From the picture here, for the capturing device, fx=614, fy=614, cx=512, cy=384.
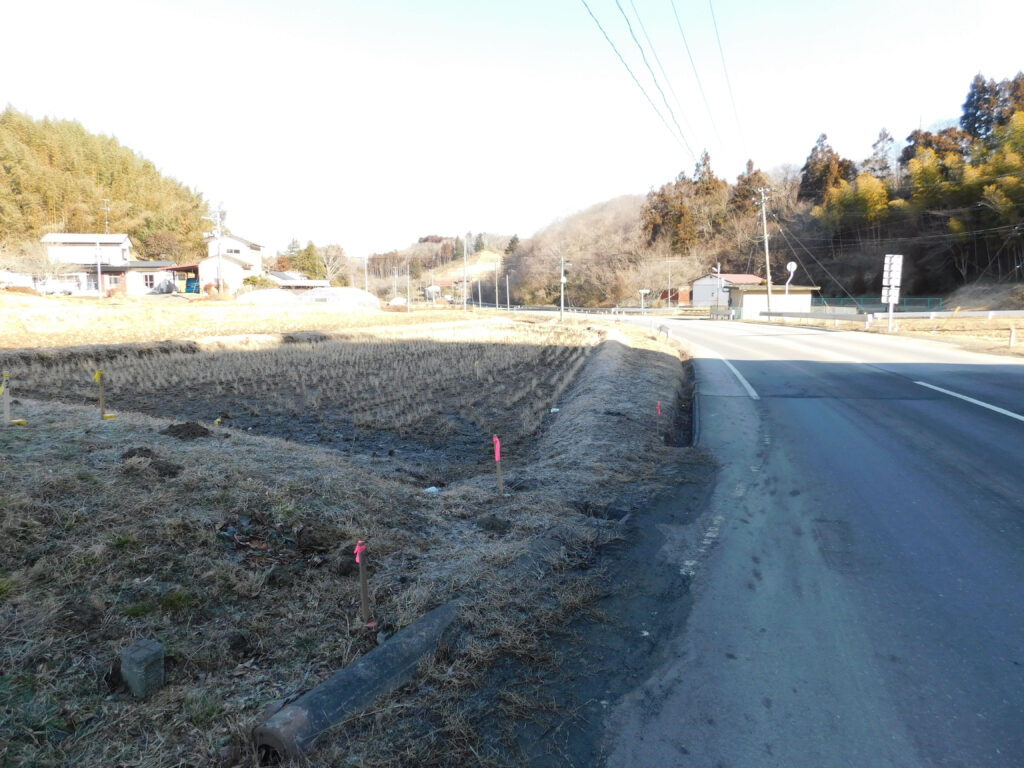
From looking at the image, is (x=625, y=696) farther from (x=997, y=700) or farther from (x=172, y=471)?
(x=172, y=471)

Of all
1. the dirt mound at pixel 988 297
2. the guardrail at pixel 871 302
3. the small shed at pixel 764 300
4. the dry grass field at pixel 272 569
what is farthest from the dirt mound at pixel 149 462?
the guardrail at pixel 871 302

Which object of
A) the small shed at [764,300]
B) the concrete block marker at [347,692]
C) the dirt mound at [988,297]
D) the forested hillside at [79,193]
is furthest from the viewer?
the forested hillside at [79,193]

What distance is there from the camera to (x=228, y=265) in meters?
66.7

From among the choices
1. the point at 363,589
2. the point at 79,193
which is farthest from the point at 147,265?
the point at 363,589

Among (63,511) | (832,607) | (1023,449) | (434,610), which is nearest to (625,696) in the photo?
(434,610)

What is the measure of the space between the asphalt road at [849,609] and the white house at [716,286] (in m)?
60.9

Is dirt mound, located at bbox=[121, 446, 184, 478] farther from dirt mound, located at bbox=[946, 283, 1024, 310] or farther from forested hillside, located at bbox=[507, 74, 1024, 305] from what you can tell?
dirt mound, located at bbox=[946, 283, 1024, 310]

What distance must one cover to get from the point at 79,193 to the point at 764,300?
76181mm

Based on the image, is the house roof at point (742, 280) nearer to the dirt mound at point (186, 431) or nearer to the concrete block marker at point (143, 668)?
the dirt mound at point (186, 431)

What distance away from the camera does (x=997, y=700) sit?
297 cm

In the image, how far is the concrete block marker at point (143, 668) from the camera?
2.88 meters

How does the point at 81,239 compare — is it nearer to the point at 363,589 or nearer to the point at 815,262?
the point at 815,262

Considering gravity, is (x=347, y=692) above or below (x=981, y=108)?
below

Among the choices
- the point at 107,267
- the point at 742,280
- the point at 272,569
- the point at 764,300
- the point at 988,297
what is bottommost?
the point at 272,569
